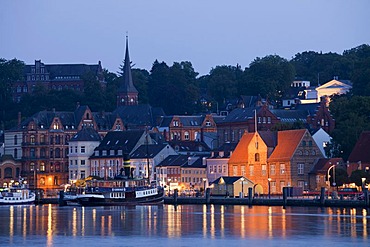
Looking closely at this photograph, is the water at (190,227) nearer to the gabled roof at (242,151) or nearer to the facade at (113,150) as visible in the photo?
the gabled roof at (242,151)

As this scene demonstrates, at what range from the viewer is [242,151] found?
148 meters

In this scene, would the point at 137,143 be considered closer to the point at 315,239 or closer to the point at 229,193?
the point at 229,193

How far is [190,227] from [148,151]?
3005 inches

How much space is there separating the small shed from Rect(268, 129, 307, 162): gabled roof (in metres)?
4.38

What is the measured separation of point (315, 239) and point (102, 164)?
100m

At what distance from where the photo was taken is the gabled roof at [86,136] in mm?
183500

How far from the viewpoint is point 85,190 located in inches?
5522

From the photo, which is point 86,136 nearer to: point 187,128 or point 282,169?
point 187,128

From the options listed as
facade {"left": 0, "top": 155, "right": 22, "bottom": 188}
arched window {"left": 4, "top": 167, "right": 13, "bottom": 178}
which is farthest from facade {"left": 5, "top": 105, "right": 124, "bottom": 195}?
arched window {"left": 4, "top": 167, "right": 13, "bottom": 178}

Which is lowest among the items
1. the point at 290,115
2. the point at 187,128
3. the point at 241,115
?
the point at 187,128

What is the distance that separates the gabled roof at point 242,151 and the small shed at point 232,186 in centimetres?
562

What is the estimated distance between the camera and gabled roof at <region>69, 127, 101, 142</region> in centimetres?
18350

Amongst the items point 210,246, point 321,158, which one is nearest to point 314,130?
point 321,158

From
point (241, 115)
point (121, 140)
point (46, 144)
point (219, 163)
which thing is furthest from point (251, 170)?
point (46, 144)
